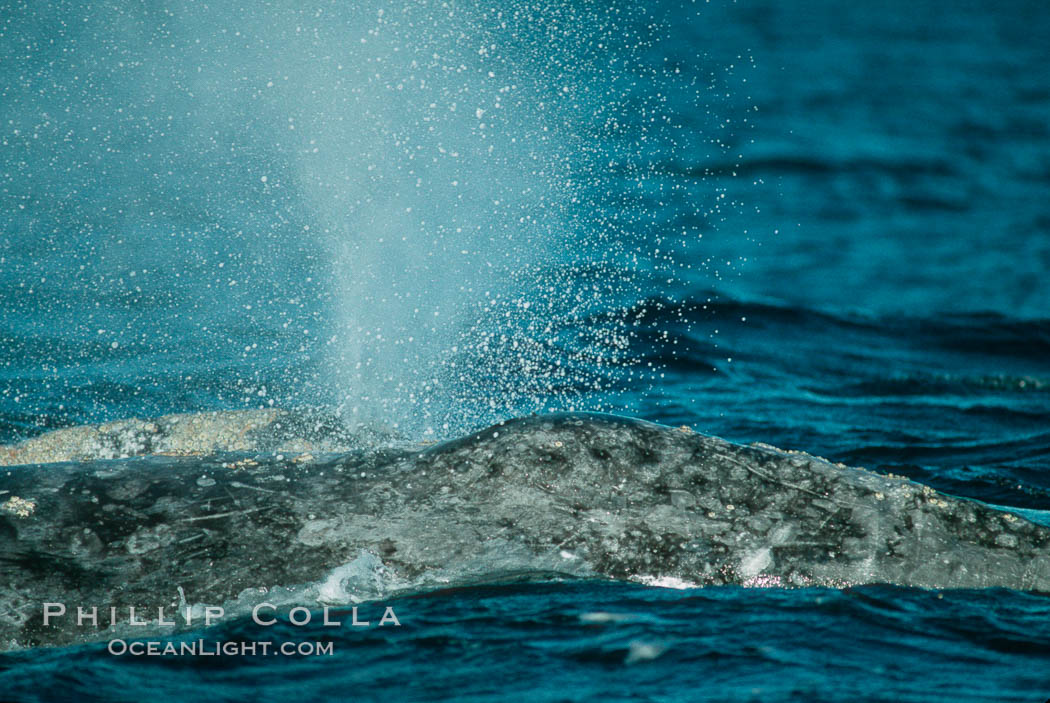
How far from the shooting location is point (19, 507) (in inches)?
160

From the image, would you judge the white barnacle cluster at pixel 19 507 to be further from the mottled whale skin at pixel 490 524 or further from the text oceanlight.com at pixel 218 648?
the text oceanlight.com at pixel 218 648

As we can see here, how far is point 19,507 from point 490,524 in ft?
6.42

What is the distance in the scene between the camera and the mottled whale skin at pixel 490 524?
3973mm

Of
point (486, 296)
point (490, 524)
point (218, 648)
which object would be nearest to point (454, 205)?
point (486, 296)

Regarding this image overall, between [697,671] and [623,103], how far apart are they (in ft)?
35.4

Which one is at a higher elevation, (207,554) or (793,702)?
(207,554)

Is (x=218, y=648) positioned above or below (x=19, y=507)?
below

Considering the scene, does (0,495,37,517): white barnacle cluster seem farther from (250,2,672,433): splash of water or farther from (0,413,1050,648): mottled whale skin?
(250,2,672,433): splash of water

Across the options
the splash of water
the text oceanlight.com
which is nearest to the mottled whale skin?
the text oceanlight.com

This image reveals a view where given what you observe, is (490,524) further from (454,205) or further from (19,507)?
(454,205)

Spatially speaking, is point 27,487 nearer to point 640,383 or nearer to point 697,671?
point 697,671

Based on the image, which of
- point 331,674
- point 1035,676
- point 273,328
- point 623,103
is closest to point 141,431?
point 273,328

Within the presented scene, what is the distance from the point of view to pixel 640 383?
358 inches

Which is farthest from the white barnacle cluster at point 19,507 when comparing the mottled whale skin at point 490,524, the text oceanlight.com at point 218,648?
the text oceanlight.com at point 218,648
